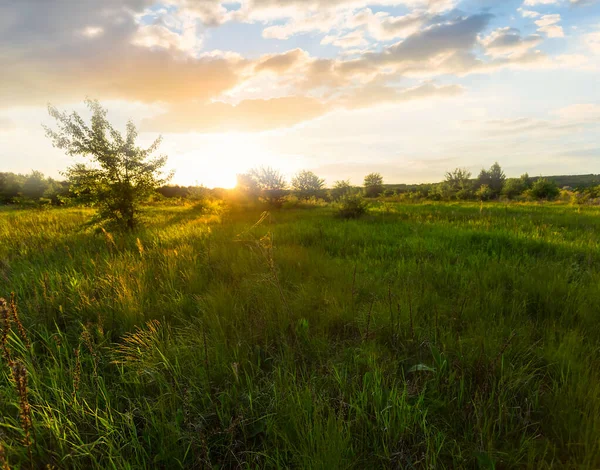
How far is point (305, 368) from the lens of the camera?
172 centimetres

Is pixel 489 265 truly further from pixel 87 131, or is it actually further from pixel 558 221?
pixel 87 131

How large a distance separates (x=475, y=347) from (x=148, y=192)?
7726mm

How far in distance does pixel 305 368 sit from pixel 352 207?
7.52m

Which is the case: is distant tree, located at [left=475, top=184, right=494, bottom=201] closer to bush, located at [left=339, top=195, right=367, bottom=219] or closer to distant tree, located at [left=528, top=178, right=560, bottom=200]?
distant tree, located at [left=528, top=178, right=560, bottom=200]

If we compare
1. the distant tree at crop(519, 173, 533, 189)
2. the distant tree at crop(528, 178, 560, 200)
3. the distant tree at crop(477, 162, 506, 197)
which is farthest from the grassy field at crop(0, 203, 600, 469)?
the distant tree at crop(477, 162, 506, 197)

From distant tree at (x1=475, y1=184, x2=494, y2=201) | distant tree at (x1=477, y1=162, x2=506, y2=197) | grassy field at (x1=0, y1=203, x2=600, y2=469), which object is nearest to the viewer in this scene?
grassy field at (x1=0, y1=203, x2=600, y2=469)

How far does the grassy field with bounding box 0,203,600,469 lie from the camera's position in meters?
1.26

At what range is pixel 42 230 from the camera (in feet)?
21.4

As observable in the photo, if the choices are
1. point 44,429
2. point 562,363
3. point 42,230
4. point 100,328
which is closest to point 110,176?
point 42,230

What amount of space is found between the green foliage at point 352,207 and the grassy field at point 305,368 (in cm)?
517

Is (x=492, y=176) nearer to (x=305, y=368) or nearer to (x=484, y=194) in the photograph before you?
(x=484, y=194)

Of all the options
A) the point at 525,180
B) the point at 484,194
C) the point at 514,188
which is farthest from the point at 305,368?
the point at 525,180

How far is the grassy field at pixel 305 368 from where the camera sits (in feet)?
4.12

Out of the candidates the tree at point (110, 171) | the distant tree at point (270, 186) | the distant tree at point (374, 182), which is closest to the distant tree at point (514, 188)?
the distant tree at point (374, 182)
